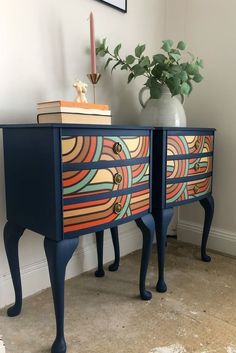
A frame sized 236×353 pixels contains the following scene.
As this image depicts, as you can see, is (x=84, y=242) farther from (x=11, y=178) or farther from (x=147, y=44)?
(x=147, y=44)

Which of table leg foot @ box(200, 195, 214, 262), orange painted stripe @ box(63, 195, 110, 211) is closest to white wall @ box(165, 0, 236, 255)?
table leg foot @ box(200, 195, 214, 262)

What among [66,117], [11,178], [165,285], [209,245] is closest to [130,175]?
[66,117]

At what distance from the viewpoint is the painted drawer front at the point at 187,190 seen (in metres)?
1.38

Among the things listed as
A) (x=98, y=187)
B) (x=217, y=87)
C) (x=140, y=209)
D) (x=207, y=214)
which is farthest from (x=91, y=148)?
(x=217, y=87)

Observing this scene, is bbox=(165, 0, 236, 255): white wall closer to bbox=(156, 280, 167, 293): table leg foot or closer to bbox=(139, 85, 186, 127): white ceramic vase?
bbox=(139, 85, 186, 127): white ceramic vase

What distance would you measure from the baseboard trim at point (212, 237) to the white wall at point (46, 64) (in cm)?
58

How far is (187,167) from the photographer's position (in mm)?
1456

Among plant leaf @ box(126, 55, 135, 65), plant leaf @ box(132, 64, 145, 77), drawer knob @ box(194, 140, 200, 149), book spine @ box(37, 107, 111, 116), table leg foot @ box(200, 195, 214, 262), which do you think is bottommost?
table leg foot @ box(200, 195, 214, 262)

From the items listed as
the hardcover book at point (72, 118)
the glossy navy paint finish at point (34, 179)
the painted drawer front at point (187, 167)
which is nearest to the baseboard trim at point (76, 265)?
the glossy navy paint finish at point (34, 179)

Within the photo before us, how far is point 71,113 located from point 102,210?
1.16 ft

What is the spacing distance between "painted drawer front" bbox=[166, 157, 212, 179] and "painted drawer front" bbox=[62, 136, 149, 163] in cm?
18

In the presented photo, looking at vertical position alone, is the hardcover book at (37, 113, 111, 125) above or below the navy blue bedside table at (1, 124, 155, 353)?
above

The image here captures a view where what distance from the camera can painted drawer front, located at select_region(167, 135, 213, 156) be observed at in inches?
53.3

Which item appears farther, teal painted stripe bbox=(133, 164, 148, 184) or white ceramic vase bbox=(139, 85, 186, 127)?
white ceramic vase bbox=(139, 85, 186, 127)
